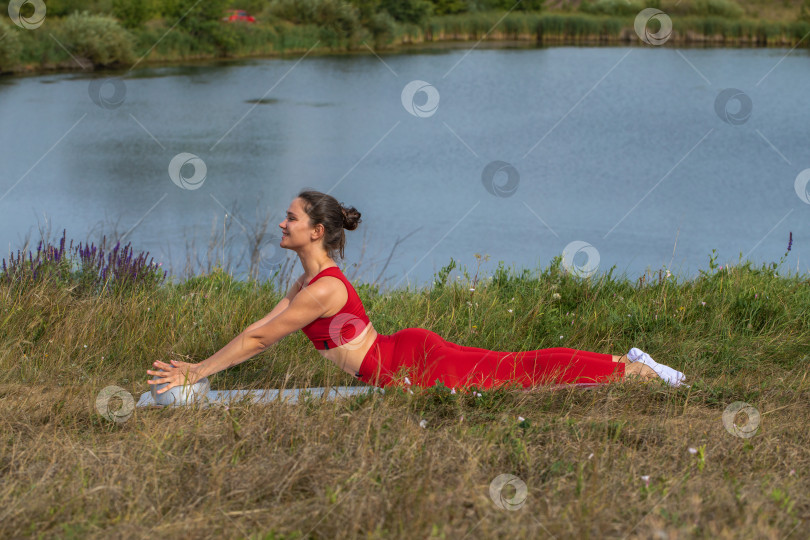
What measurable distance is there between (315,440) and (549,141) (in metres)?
12.9

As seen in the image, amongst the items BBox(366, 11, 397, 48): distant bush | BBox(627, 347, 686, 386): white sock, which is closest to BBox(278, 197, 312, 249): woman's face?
BBox(627, 347, 686, 386): white sock

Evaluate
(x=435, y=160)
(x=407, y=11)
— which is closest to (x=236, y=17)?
(x=407, y=11)

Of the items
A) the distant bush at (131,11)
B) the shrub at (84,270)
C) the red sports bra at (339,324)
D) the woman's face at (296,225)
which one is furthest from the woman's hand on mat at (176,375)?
the distant bush at (131,11)

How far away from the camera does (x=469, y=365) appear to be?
14.3 ft

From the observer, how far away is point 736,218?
1139 cm

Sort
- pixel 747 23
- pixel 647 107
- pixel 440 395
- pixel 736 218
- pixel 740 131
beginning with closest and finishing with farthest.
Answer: pixel 440 395 < pixel 736 218 < pixel 740 131 < pixel 647 107 < pixel 747 23

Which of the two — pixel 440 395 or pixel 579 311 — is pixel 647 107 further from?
pixel 440 395

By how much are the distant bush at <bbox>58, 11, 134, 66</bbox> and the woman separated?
20289mm

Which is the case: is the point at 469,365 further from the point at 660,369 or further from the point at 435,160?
the point at 435,160

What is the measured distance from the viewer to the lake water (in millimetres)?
10227

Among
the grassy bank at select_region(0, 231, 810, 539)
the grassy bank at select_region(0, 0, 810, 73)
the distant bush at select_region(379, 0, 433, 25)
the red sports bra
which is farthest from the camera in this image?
the distant bush at select_region(379, 0, 433, 25)

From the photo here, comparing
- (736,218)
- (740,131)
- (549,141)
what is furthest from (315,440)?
(740,131)

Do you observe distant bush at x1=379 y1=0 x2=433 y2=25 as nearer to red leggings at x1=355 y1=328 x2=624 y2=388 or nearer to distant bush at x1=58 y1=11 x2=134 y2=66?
distant bush at x1=58 y1=11 x2=134 y2=66

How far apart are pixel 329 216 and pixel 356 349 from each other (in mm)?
691
